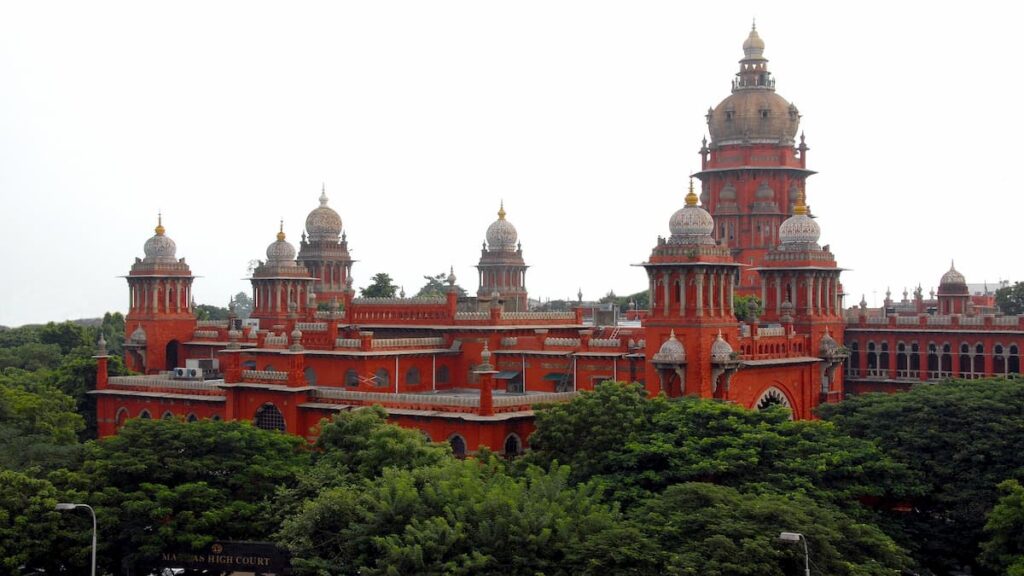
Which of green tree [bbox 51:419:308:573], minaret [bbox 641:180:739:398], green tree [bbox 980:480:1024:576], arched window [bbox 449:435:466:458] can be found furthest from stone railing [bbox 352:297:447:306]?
green tree [bbox 980:480:1024:576]

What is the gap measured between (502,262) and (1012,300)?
3607cm

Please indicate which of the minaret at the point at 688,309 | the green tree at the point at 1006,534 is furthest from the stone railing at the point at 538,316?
the green tree at the point at 1006,534

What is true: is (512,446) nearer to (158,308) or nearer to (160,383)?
(160,383)

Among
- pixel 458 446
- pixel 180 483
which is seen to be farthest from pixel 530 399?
pixel 180 483

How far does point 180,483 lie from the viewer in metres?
42.0

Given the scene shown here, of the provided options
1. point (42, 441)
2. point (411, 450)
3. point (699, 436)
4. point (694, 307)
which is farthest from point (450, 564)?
point (42, 441)

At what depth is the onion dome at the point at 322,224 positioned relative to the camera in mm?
83812

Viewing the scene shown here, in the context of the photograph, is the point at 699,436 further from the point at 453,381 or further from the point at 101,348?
the point at 101,348

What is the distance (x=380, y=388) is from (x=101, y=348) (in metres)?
15.7

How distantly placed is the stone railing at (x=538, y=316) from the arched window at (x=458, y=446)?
10.7 meters

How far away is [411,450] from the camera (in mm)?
40719

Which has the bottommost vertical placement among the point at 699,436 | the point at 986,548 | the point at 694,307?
the point at 986,548

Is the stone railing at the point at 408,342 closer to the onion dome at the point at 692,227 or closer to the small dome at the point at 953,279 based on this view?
the onion dome at the point at 692,227

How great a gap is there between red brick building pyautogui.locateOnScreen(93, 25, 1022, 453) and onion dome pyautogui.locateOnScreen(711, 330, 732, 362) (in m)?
0.05
